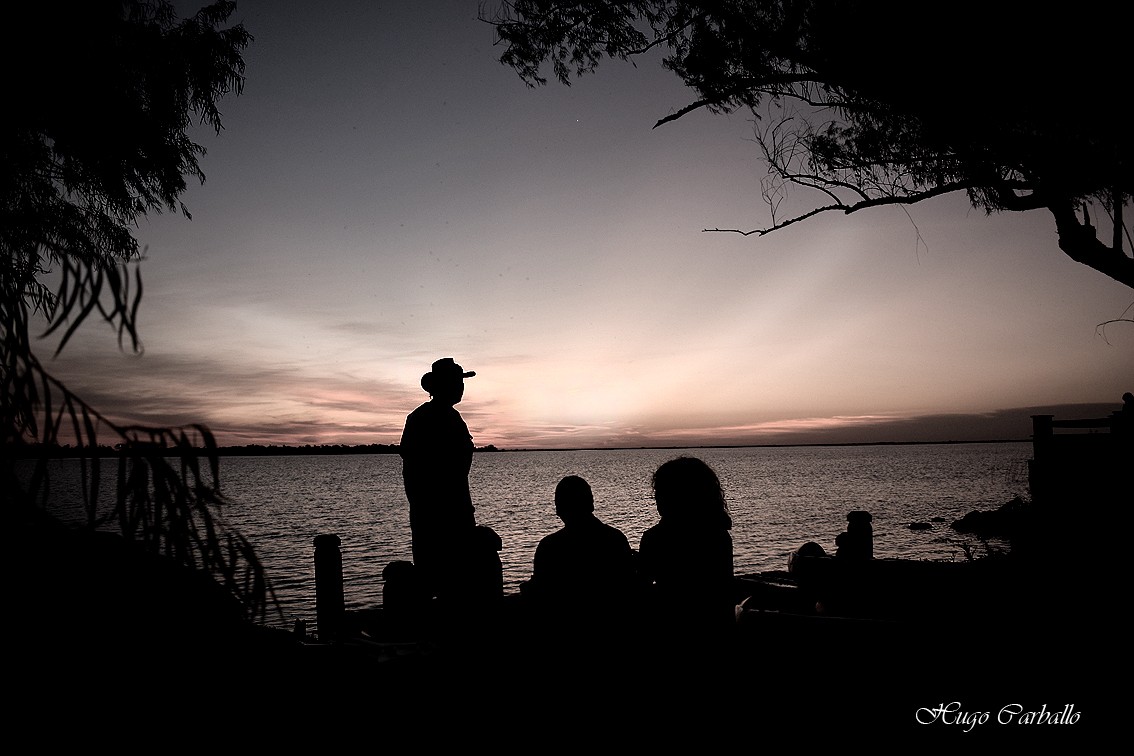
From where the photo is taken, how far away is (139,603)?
219 centimetres

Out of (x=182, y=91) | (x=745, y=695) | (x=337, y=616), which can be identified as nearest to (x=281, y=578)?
(x=337, y=616)

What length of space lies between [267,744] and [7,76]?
2.60m

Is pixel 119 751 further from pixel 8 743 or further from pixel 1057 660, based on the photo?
pixel 1057 660

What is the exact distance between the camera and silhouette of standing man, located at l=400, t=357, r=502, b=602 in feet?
19.0

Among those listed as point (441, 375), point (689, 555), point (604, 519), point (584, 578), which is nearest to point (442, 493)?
point (441, 375)

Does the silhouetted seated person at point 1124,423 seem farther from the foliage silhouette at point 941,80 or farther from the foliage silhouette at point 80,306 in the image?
the foliage silhouette at point 80,306

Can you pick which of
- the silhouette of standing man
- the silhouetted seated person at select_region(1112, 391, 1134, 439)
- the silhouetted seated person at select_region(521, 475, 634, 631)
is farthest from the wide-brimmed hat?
the silhouetted seated person at select_region(1112, 391, 1134, 439)

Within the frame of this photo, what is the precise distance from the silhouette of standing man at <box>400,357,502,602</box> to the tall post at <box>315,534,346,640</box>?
7.21 ft

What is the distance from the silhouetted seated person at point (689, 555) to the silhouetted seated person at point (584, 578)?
189 millimetres

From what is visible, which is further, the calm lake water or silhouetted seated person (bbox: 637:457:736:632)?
the calm lake water

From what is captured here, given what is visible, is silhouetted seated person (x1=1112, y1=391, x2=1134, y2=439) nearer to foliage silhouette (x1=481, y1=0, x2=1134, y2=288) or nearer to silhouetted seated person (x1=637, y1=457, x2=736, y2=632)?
foliage silhouette (x1=481, y1=0, x2=1134, y2=288)

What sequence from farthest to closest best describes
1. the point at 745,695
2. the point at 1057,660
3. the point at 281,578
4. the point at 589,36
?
the point at 281,578 < the point at 589,36 < the point at 745,695 < the point at 1057,660

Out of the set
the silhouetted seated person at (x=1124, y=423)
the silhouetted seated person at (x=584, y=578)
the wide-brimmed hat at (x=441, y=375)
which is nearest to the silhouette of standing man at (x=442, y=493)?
the wide-brimmed hat at (x=441, y=375)

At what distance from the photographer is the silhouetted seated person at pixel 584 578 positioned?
4.10 meters
